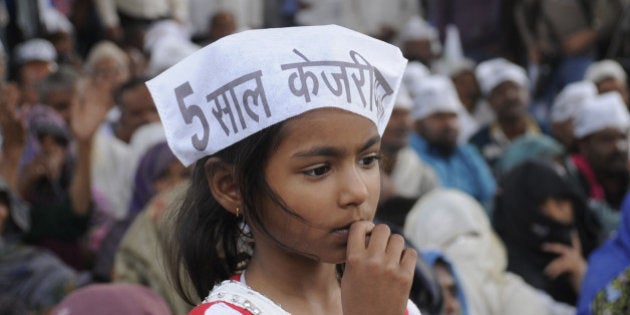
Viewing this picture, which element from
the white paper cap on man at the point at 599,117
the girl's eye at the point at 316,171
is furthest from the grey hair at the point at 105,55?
the girl's eye at the point at 316,171

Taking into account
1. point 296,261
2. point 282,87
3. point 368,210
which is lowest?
point 296,261

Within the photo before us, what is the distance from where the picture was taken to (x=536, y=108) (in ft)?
36.9

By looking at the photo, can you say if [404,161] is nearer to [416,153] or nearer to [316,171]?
[416,153]

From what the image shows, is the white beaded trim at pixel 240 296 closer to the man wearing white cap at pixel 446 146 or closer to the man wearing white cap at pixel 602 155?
the man wearing white cap at pixel 602 155

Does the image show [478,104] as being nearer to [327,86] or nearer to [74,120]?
[74,120]

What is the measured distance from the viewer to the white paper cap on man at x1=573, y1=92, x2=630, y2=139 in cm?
798

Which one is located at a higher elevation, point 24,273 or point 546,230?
point 24,273

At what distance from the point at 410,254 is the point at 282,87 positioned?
0.38m

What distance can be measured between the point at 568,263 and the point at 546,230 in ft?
0.72

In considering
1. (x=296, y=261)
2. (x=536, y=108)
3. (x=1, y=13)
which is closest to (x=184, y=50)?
Answer: (x=1, y=13)

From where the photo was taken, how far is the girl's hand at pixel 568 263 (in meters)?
5.69

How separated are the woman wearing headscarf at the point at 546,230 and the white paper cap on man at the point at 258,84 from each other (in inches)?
154

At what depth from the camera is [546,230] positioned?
5.80m

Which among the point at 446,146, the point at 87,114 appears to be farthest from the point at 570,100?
the point at 87,114
